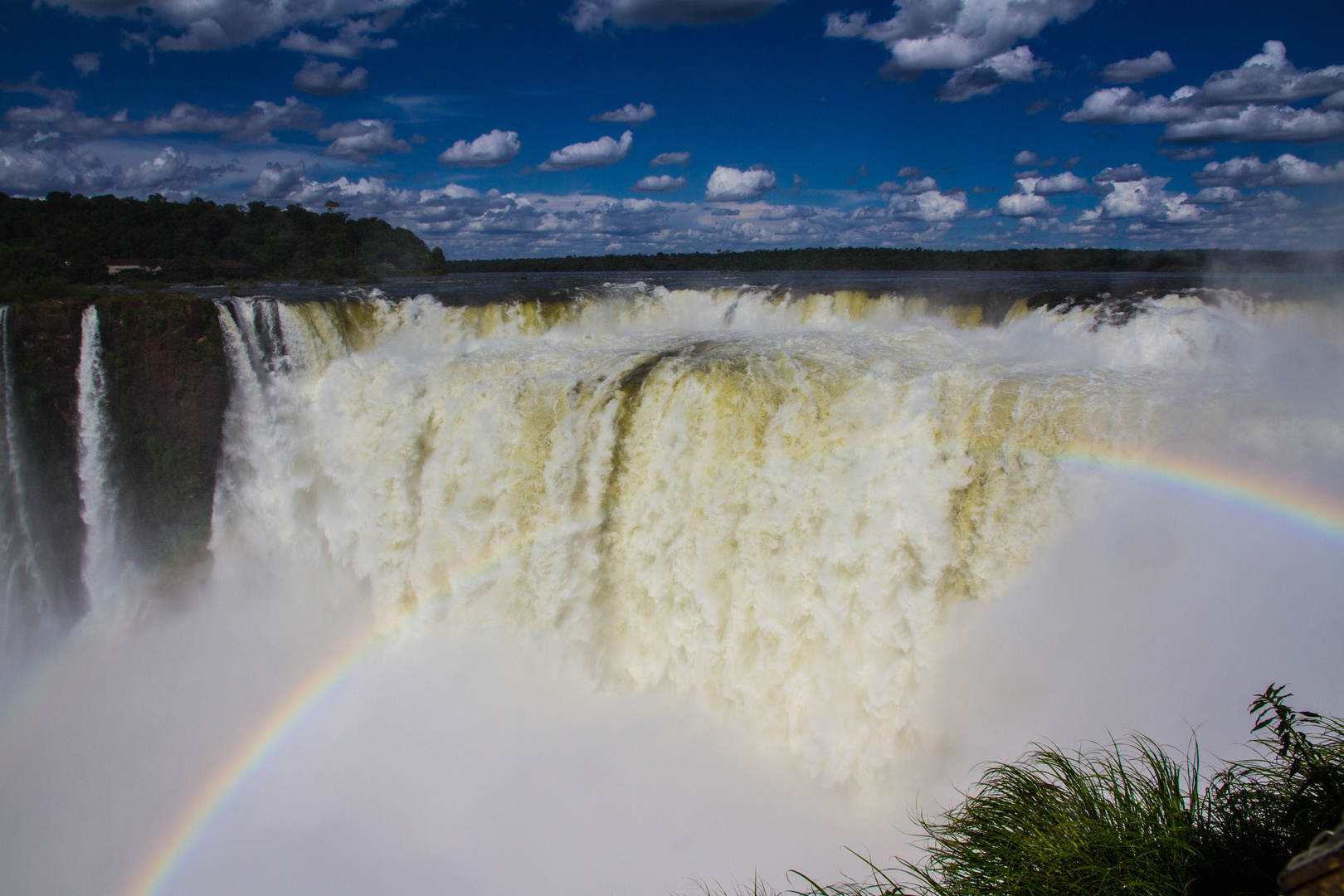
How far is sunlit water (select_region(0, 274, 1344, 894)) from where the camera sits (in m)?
7.55

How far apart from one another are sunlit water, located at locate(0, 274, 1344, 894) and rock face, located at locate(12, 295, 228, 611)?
95 cm

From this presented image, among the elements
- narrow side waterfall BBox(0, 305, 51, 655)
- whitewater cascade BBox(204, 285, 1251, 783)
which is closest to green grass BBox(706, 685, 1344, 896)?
whitewater cascade BBox(204, 285, 1251, 783)

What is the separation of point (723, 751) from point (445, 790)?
3.60m

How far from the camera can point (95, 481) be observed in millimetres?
13281

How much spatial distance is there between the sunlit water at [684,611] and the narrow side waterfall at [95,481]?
0.47m

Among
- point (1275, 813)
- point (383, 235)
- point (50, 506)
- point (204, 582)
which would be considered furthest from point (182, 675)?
point (383, 235)

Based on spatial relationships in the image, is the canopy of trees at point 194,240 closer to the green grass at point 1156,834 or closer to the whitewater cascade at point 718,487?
the whitewater cascade at point 718,487

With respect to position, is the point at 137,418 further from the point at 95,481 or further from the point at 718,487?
the point at 718,487

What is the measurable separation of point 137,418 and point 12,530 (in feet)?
8.73

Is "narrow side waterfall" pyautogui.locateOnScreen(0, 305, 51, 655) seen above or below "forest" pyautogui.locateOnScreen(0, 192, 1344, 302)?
below

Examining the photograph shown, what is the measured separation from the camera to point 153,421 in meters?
13.7

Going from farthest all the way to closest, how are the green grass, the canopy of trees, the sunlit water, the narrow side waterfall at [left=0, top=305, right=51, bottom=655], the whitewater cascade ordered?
the canopy of trees → the narrow side waterfall at [left=0, top=305, right=51, bottom=655] → the whitewater cascade → the sunlit water → the green grass

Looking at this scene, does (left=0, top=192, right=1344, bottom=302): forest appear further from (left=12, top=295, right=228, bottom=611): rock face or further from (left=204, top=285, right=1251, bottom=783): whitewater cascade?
(left=204, top=285, right=1251, bottom=783): whitewater cascade

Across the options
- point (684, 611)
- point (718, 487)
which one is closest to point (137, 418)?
point (684, 611)
